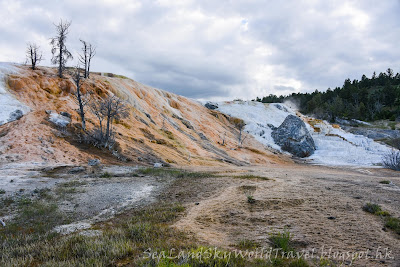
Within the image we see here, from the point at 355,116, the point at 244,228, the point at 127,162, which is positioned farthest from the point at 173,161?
the point at 355,116

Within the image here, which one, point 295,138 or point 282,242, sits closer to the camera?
point 282,242

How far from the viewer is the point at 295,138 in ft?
153

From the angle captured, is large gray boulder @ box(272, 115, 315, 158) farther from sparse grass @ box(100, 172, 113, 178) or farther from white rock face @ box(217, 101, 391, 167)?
sparse grass @ box(100, 172, 113, 178)

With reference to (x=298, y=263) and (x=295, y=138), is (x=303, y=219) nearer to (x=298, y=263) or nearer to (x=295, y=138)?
(x=298, y=263)

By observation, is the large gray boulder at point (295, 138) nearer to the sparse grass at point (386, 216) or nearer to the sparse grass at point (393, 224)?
the sparse grass at point (386, 216)

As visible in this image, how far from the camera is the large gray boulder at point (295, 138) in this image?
45.2 m

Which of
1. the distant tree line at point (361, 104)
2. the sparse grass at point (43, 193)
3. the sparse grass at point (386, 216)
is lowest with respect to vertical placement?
the sparse grass at point (43, 193)

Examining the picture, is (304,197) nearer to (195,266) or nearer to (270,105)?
(195,266)

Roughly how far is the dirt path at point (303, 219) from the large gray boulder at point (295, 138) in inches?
1440

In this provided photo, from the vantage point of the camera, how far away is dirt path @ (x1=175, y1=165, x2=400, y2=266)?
5012 mm

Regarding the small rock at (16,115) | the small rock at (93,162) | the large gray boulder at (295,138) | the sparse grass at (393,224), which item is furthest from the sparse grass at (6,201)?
the large gray boulder at (295,138)

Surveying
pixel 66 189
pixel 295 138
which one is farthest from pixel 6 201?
pixel 295 138

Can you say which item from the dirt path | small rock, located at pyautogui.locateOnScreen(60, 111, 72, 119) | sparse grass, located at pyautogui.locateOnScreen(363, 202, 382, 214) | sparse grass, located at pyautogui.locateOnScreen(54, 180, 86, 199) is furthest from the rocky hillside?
sparse grass, located at pyautogui.locateOnScreen(363, 202, 382, 214)

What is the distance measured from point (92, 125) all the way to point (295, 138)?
3818cm
